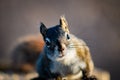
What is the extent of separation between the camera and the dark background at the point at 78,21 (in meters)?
1.13

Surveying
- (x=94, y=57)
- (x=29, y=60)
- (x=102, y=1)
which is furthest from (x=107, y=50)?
(x=29, y=60)

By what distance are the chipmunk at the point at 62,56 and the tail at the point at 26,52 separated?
15.3 inches

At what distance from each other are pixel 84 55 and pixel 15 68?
513 millimetres

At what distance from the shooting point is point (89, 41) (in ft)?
3.61

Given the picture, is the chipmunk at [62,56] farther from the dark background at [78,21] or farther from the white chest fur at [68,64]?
the dark background at [78,21]

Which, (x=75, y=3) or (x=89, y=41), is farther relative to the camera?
(x=75, y=3)

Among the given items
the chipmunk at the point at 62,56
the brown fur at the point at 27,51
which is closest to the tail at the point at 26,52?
the brown fur at the point at 27,51

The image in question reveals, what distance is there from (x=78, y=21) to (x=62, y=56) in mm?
466

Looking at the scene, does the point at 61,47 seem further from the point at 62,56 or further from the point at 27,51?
the point at 27,51

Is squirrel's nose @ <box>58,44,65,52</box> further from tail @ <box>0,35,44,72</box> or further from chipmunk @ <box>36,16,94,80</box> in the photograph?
tail @ <box>0,35,44,72</box>

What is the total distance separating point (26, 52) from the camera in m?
1.25

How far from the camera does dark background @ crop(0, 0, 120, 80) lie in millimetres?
1128

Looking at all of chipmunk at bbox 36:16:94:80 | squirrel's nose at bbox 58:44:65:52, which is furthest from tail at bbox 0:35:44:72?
squirrel's nose at bbox 58:44:65:52

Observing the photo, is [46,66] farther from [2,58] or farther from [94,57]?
[2,58]
